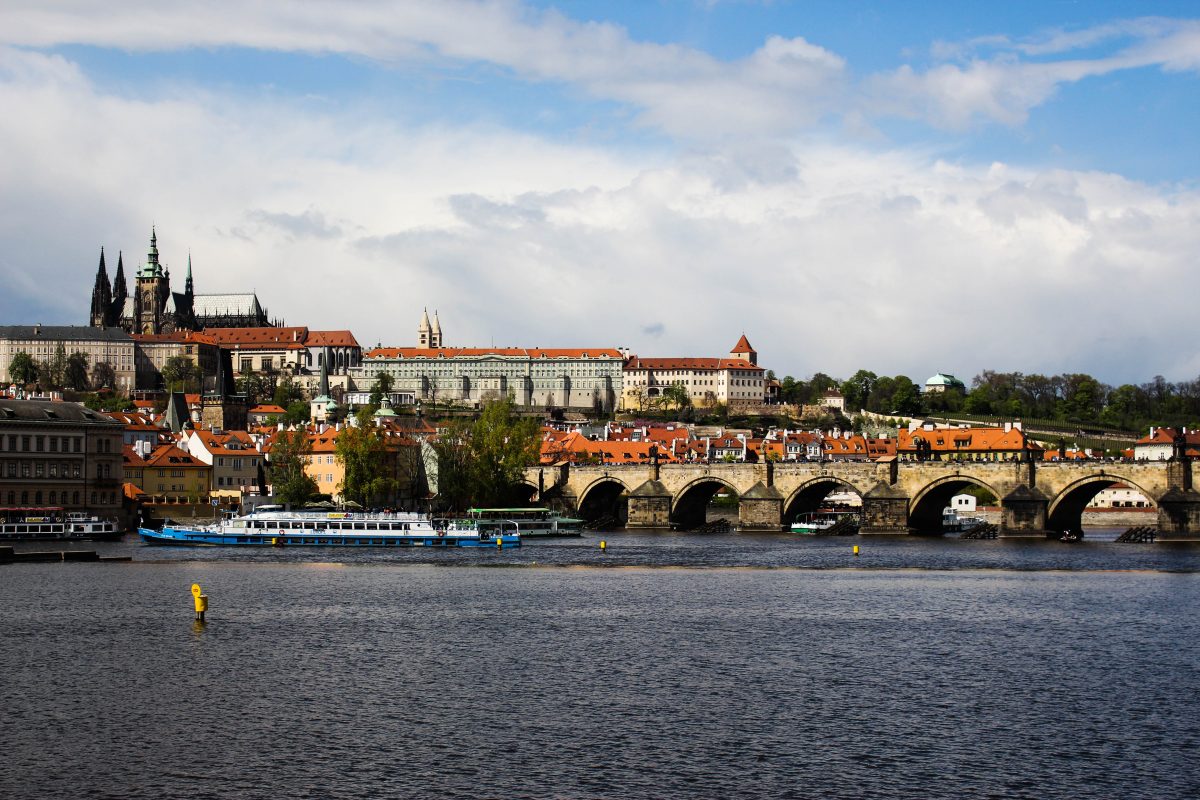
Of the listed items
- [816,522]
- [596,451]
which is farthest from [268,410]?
[816,522]

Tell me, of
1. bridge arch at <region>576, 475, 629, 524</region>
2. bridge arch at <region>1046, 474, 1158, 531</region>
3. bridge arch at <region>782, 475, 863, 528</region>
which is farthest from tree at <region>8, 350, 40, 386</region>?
bridge arch at <region>1046, 474, 1158, 531</region>

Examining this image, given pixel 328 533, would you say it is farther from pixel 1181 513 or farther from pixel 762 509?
pixel 1181 513

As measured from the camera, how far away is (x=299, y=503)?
85.6 metres

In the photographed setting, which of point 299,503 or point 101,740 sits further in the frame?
point 299,503

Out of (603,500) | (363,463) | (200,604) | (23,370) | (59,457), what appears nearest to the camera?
(200,604)

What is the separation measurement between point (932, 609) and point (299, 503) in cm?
5023

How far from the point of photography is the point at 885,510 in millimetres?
78938

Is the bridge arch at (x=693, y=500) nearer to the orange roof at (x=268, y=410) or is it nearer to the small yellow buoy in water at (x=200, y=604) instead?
the small yellow buoy in water at (x=200, y=604)

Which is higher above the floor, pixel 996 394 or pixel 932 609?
pixel 996 394

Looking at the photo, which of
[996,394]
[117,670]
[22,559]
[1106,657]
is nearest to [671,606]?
[1106,657]

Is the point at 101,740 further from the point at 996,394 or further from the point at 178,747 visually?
the point at 996,394

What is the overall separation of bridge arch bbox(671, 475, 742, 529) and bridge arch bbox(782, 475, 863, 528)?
12.4 feet

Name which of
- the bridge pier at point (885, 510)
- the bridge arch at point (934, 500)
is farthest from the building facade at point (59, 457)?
the bridge arch at point (934, 500)

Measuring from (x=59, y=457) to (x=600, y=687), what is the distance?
55.3 m
